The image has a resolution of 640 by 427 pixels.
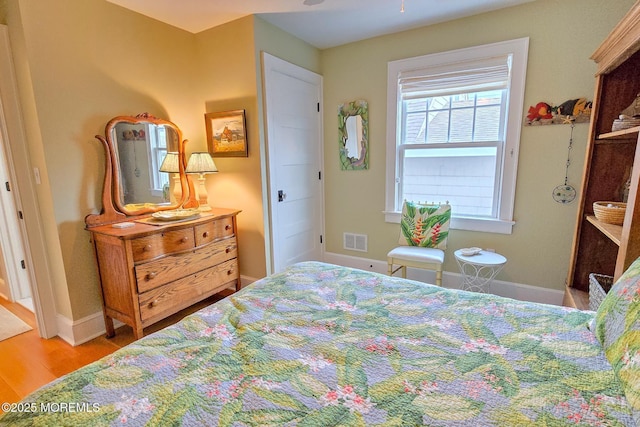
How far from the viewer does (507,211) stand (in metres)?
2.68

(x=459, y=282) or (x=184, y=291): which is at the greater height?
(x=184, y=291)

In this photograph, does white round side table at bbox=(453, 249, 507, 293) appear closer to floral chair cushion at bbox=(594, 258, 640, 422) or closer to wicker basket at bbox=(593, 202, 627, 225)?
wicker basket at bbox=(593, 202, 627, 225)

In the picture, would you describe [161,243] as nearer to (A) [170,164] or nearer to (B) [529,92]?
(A) [170,164]

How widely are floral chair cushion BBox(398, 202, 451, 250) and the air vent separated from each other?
543mm

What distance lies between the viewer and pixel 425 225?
2.89m

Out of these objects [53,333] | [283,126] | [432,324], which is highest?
[283,126]

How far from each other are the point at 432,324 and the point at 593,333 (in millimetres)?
544

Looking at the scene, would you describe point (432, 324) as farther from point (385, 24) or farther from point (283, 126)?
point (385, 24)

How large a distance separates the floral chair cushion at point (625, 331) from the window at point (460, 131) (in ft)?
5.76

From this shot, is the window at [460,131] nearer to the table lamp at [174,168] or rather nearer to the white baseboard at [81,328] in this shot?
the table lamp at [174,168]

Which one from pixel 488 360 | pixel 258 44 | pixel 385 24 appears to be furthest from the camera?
pixel 385 24

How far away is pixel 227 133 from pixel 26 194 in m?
1.52

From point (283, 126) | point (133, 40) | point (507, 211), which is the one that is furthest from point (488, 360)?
point (133, 40)

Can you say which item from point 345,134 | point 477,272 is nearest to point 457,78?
point 345,134
